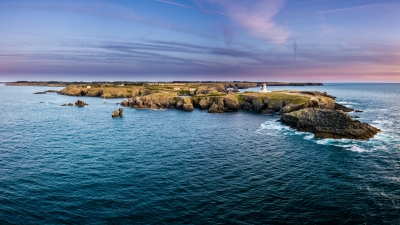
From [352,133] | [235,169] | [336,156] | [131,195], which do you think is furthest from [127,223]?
[352,133]

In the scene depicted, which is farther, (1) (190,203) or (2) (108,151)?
(2) (108,151)

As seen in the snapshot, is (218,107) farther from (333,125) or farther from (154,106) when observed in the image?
(333,125)

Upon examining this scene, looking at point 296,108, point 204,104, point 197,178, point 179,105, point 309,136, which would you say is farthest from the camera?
point 179,105

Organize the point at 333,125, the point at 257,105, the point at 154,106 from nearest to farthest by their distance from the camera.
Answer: the point at 333,125 < the point at 257,105 < the point at 154,106

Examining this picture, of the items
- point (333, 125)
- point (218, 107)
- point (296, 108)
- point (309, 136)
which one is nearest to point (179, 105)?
point (218, 107)

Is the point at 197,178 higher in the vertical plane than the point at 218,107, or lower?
lower

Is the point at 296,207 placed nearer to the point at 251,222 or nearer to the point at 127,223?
the point at 251,222

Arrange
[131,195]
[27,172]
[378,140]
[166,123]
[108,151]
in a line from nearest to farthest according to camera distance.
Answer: [131,195] < [27,172] < [108,151] < [378,140] < [166,123]

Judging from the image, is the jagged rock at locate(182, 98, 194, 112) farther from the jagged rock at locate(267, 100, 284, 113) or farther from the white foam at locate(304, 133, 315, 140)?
the white foam at locate(304, 133, 315, 140)

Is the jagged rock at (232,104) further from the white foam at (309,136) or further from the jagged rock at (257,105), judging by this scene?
the white foam at (309,136)
